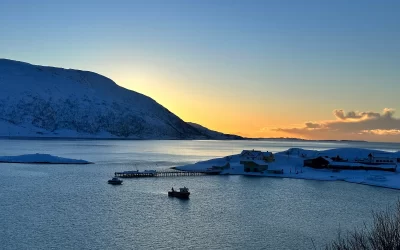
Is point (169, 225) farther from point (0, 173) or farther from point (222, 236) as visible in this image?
point (0, 173)

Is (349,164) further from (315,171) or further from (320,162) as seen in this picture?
(315,171)

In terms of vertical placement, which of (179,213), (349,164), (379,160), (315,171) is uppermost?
(379,160)

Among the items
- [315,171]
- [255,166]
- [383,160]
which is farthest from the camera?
[383,160]

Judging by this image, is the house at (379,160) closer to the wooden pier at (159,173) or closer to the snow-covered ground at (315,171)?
the snow-covered ground at (315,171)

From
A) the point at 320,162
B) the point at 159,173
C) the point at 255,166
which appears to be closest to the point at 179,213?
A: the point at 159,173

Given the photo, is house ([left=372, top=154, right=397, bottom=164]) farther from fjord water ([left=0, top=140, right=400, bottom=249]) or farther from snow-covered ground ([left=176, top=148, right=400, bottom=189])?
fjord water ([left=0, top=140, right=400, bottom=249])

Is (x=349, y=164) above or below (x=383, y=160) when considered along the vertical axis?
below
